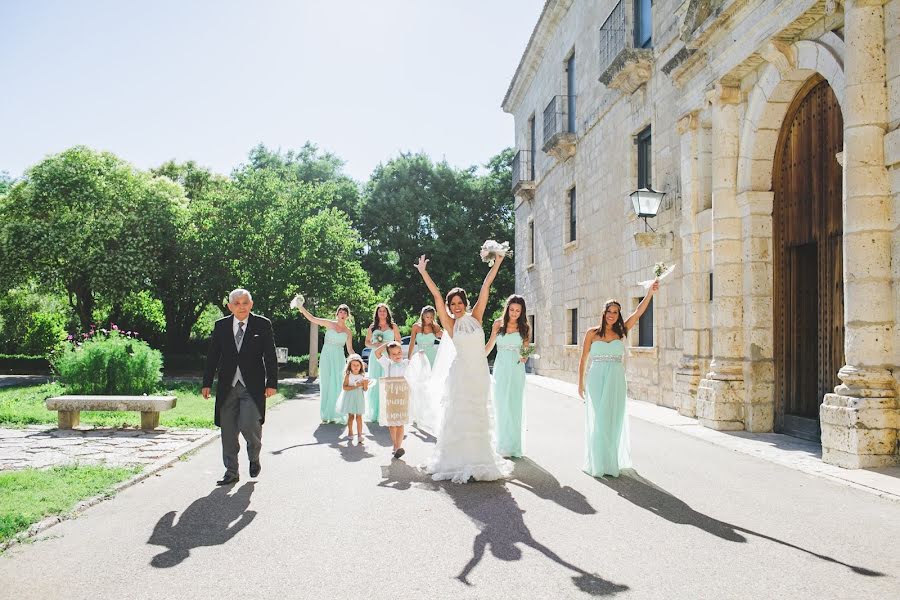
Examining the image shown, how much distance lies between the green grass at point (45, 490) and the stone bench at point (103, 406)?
127 inches

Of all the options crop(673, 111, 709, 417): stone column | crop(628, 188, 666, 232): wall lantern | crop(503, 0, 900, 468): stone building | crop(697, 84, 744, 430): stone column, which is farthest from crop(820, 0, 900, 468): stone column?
crop(628, 188, 666, 232): wall lantern

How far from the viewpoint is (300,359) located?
2814 cm

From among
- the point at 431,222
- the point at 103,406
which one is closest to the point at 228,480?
the point at 103,406

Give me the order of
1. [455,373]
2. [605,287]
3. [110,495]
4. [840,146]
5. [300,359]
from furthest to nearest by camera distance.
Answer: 1. [300,359]
2. [605,287]
3. [840,146]
4. [455,373]
5. [110,495]

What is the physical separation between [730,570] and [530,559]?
115 cm

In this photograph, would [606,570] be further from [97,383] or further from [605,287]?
[605,287]

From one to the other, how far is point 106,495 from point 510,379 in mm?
4416

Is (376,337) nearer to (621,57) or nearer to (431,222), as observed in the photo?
(621,57)

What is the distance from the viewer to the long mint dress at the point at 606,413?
7.09 m

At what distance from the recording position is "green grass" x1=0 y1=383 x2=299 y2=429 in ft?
35.8

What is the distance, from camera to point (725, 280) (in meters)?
10.9

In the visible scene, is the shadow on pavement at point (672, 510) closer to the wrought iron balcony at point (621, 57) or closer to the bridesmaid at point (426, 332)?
the bridesmaid at point (426, 332)

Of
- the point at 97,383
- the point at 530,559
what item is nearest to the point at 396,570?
the point at 530,559

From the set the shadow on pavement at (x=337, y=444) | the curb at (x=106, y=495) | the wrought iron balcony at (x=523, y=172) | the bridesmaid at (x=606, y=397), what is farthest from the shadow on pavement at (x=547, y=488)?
the wrought iron balcony at (x=523, y=172)
